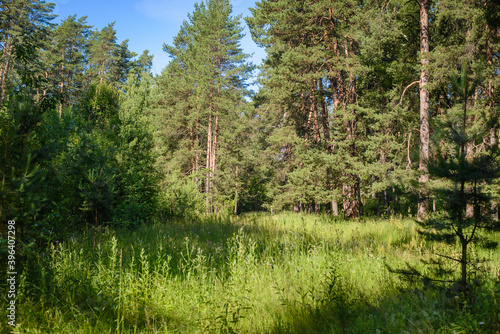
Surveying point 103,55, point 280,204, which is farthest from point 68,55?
point 280,204

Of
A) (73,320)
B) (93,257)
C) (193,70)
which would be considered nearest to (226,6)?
(193,70)

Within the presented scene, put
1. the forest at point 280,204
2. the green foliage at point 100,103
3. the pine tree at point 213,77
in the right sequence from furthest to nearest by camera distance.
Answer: the pine tree at point 213,77, the green foliage at point 100,103, the forest at point 280,204

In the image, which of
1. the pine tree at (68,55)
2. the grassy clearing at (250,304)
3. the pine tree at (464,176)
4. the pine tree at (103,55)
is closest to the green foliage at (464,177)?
the pine tree at (464,176)

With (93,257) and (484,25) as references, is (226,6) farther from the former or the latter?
(93,257)

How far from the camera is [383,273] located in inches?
161

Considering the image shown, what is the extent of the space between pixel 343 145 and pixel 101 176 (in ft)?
31.3

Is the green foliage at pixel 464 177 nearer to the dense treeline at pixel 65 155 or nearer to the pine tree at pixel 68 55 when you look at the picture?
the dense treeline at pixel 65 155

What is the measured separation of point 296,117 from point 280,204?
21.1 ft

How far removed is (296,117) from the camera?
1886 cm

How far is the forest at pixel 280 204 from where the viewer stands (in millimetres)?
2871

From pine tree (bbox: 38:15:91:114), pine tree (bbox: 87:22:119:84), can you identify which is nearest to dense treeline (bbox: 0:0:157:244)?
pine tree (bbox: 38:15:91:114)

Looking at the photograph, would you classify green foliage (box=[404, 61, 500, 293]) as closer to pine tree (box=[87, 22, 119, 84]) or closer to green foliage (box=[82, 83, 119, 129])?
green foliage (box=[82, 83, 119, 129])

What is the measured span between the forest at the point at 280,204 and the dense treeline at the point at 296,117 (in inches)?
2.3

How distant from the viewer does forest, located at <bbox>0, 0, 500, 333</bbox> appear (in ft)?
9.42
